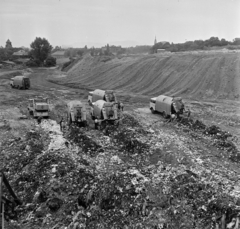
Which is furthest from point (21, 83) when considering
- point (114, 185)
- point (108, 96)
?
point (114, 185)

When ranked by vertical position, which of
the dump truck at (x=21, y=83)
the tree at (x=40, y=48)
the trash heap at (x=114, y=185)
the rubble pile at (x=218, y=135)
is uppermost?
the tree at (x=40, y=48)

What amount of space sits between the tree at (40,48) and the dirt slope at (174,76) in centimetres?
3132

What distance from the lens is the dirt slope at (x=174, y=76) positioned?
133ft

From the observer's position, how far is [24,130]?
23.4 meters

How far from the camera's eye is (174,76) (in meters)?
46.7

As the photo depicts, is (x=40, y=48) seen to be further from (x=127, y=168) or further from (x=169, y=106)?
(x=127, y=168)

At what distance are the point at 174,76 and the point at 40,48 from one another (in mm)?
54273

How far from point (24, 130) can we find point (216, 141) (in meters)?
14.7

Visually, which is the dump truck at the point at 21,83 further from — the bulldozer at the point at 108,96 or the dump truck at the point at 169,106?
the dump truck at the point at 169,106

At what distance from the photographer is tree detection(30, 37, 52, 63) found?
8746 cm

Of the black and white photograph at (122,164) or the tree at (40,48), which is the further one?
the tree at (40,48)

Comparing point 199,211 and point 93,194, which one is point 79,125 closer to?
point 93,194

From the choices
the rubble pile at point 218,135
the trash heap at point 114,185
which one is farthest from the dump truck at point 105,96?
the trash heap at point 114,185

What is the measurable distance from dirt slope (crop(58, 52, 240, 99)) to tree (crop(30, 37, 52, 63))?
31.3 meters
